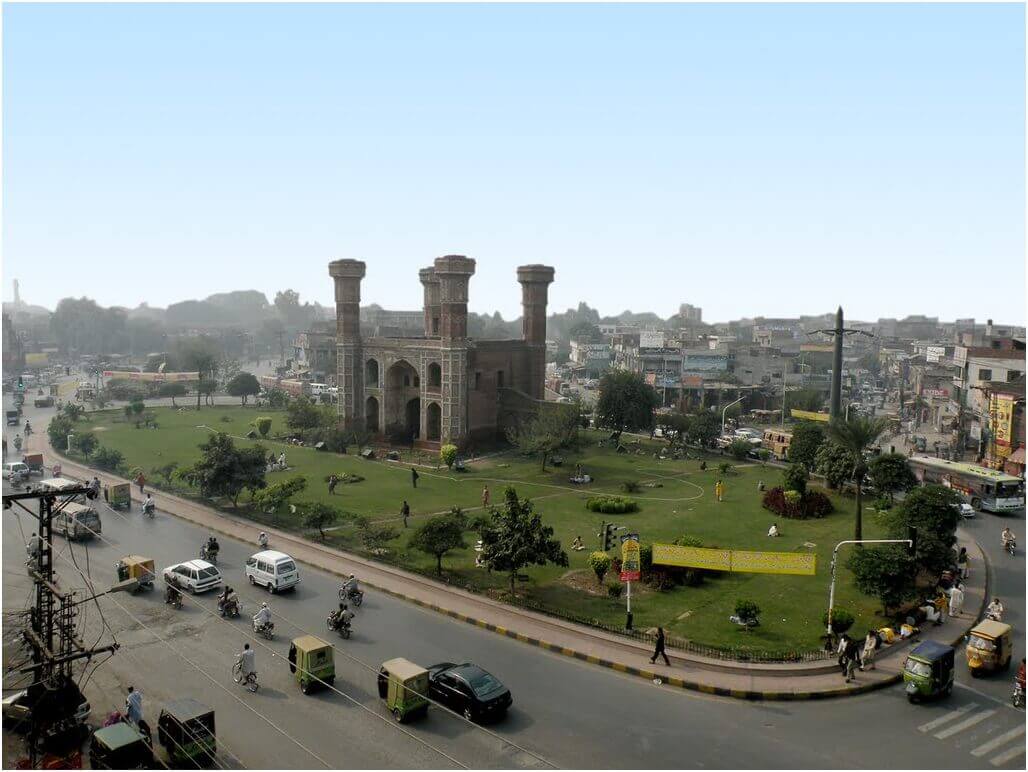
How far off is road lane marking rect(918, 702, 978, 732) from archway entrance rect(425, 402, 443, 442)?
4158 centimetres

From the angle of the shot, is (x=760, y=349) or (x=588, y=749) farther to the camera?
(x=760, y=349)

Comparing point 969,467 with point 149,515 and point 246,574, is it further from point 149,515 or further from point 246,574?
point 149,515

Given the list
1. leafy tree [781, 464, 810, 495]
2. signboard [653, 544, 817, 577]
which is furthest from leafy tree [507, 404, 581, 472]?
signboard [653, 544, 817, 577]

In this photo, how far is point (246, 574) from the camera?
2772 cm

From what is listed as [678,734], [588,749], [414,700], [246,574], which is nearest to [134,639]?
[246,574]

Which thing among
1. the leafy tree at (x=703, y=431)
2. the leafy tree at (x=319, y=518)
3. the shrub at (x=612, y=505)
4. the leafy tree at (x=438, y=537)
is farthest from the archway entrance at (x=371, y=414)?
the leafy tree at (x=438, y=537)

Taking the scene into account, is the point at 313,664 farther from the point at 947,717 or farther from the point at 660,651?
the point at 947,717

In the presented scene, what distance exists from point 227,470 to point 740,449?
3238cm

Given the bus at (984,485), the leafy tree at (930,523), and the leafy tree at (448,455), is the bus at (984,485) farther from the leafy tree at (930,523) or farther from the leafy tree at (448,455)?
the leafy tree at (448,455)

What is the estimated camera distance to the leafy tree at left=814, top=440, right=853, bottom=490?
39675 mm

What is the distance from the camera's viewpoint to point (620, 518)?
119 feet

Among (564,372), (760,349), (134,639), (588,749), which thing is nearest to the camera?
(588,749)

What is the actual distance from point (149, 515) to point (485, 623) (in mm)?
20628

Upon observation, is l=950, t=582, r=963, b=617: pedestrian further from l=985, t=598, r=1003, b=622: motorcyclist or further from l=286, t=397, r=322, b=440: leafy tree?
l=286, t=397, r=322, b=440: leafy tree
